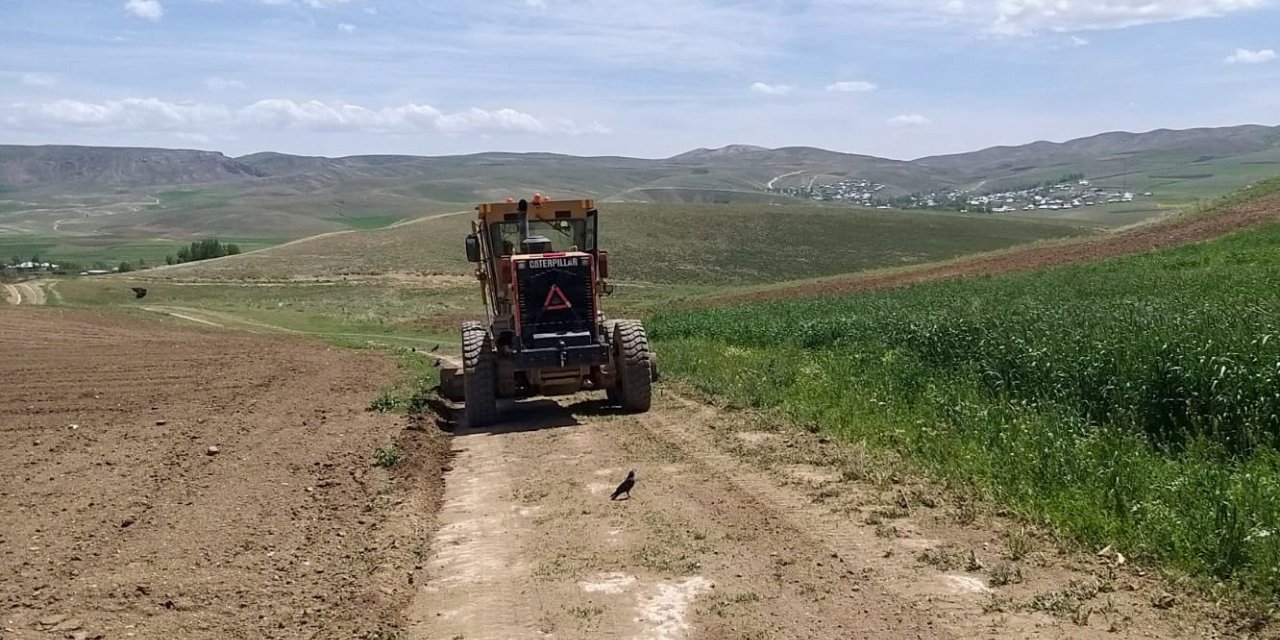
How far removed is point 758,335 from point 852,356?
19.4ft

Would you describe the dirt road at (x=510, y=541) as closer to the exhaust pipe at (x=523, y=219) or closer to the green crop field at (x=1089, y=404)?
the green crop field at (x=1089, y=404)

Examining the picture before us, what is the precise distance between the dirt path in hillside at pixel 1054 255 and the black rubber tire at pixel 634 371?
23.4 m

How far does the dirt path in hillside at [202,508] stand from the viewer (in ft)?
20.7

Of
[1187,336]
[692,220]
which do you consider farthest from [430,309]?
[692,220]

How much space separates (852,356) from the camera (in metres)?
15.8

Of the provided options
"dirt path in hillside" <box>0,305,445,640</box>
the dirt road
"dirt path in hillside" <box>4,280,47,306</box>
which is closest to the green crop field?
the dirt road

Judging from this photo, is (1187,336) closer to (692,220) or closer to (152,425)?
(152,425)

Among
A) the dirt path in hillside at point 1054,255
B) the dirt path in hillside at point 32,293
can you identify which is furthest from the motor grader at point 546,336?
the dirt path in hillside at point 32,293

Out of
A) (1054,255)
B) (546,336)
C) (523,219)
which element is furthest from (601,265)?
(1054,255)

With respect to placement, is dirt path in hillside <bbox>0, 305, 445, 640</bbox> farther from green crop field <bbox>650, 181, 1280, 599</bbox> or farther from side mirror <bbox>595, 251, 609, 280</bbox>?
green crop field <bbox>650, 181, 1280, 599</bbox>

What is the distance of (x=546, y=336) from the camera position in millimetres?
14445

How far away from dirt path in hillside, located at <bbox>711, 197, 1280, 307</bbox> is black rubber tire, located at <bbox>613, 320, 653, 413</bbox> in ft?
76.8

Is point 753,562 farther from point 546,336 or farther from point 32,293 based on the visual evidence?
point 32,293

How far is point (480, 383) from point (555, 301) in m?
1.52
